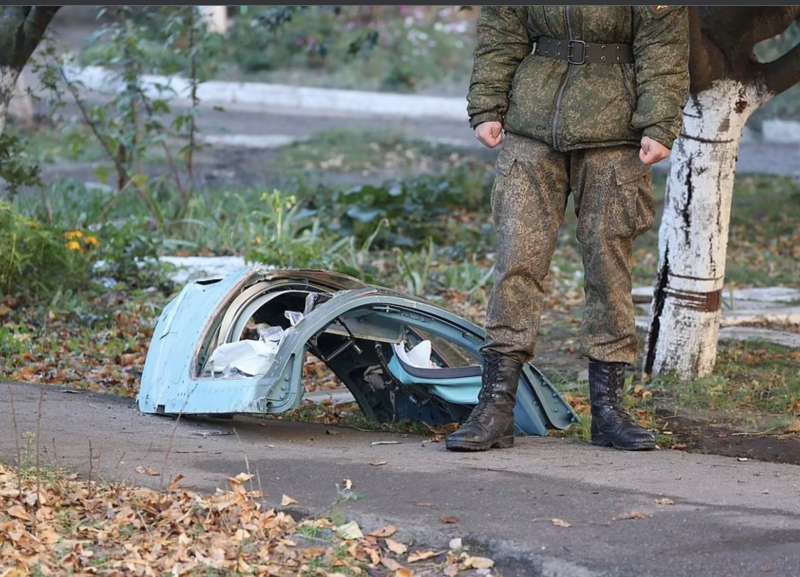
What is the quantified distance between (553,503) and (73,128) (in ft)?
38.1

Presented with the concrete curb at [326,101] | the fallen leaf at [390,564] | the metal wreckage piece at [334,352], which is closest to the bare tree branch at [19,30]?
the metal wreckage piece at [334,352]

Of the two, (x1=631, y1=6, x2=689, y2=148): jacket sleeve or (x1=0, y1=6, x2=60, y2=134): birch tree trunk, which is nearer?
(x1=631, y1=6, x2=689, y2=148): jacket sleeve

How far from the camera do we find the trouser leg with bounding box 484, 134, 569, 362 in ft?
16.6

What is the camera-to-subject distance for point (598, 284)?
5.15 metres

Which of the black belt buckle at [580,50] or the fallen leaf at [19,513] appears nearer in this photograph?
the fallen leaf at [19,513]

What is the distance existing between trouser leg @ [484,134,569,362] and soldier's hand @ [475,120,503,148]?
0.19 ft

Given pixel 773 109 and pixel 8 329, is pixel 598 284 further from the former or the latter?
pixel 773 109

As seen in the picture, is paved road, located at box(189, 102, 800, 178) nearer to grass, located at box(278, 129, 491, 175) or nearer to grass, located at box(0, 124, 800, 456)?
grass, located at box(278, 129, 491, 175)

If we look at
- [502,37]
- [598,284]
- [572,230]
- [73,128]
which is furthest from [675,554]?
[73,128]

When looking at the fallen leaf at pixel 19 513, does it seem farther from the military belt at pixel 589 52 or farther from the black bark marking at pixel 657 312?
the black bark marking at pixel 657 312

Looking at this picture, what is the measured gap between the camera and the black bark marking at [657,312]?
6449mm

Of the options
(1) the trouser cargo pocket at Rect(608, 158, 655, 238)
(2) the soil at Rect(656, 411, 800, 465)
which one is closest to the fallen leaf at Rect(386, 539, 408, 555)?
(1) the trouser cargo pocket at Rect(608, 158, 655, 238)

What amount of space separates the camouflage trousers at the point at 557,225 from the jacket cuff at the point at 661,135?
16cm

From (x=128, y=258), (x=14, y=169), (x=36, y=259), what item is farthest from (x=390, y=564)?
(x=14, y=169)
